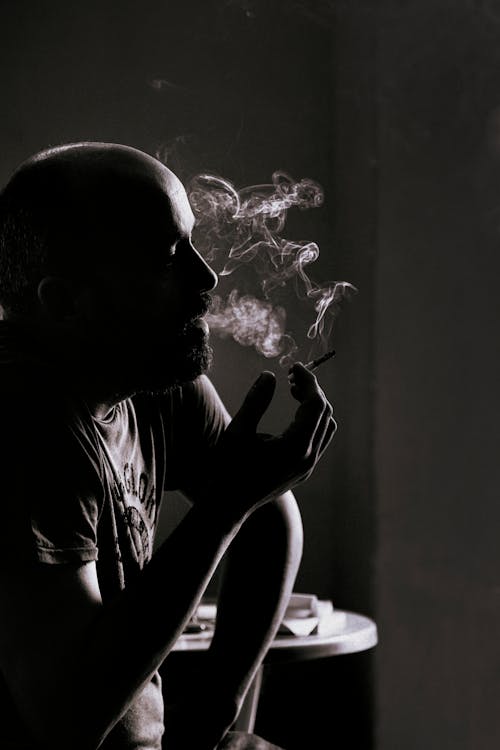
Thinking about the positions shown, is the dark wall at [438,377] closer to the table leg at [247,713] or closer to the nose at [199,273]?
the table leg at [247,713]

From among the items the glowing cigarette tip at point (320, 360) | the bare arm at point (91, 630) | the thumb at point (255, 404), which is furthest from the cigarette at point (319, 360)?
the bare arm at point (91, 630)

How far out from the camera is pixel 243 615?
1023 millimetres

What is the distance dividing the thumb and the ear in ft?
0.62

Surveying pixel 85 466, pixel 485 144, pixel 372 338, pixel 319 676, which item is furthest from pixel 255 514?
pixel 319 676

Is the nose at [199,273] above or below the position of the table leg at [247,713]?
above

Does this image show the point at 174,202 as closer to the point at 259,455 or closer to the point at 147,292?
the point at 147,292

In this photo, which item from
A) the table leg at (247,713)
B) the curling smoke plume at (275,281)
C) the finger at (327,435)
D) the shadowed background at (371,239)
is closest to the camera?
the finger at (327,435)

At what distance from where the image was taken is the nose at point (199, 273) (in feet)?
3.01

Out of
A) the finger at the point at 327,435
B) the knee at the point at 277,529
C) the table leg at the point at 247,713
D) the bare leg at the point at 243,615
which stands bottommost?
the table leg at the point at 247,713

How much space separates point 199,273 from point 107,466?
8.4 inches

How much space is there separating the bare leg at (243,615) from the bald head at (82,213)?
362 mm

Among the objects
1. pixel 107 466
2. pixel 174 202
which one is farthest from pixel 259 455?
pixel 174 202

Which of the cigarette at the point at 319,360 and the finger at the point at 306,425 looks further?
the cigarette at the point at 319,360

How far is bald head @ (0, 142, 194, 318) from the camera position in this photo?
872 millimetres
